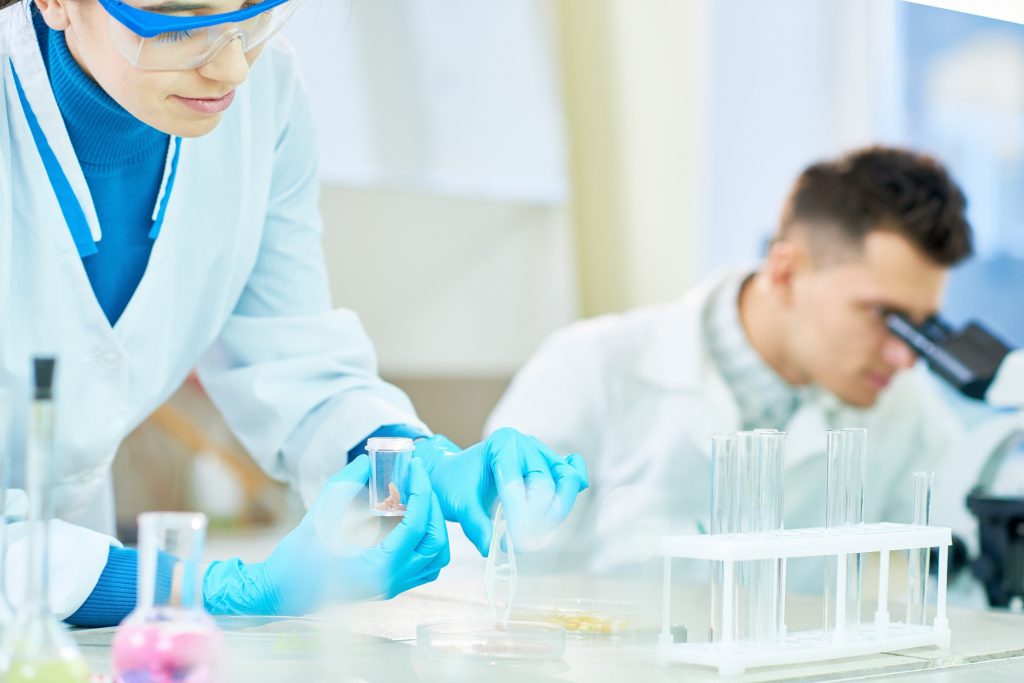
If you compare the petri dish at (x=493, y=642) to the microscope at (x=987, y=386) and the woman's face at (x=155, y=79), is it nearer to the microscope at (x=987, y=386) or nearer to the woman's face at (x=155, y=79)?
the woman's face at (x=155, y=79)

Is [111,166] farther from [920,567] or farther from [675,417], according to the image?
[675,417]

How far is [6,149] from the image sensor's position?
4.90ft

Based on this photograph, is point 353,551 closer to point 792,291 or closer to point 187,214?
point 187,214

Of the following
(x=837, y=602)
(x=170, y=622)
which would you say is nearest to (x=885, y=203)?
(x=837, y=602)

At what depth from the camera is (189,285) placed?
1.73m

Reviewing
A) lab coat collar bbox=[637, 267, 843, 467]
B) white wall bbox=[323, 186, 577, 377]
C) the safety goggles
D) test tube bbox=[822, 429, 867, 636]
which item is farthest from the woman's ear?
white wall bbox=[323, 186, 577, 377]

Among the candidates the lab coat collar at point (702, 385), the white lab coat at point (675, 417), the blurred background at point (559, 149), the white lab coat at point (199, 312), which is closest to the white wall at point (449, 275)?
the blurred background at point (559, 149)

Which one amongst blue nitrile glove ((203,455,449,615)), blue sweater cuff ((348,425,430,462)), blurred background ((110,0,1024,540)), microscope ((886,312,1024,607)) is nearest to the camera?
blue nitrile glove ((203,455,449,615))

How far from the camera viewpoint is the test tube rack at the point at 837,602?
4.02 feet

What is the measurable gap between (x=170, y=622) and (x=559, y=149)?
10.8 feet

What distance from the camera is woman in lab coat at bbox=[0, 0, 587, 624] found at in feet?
4.47

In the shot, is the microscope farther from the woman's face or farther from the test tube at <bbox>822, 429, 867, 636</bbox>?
the woman's face

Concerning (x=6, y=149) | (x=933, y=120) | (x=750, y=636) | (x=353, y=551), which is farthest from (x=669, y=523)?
(x=933, y=120)

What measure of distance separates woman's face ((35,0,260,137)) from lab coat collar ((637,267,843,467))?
1.80 meters
